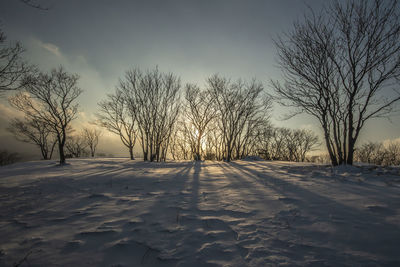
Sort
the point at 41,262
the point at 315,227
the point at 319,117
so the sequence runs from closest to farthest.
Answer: the point at 41,262, the point at 315,227, the point at 319,117

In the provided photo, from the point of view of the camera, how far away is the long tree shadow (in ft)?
6.34

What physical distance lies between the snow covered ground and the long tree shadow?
0.04ft

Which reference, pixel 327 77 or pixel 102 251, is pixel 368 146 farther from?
pixel 102 251

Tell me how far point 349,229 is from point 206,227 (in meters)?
1.98

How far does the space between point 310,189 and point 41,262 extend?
5107 mm

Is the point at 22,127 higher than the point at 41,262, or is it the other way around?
the point at 22,127

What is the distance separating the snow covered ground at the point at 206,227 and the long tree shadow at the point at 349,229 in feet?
0.04

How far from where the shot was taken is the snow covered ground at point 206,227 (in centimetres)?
188

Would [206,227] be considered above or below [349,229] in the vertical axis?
below

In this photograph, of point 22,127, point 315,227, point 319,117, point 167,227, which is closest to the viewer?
point 315,227

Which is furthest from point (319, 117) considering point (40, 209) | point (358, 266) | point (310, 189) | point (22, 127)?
point (22, 127)

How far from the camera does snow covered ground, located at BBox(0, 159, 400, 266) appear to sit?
1877mm

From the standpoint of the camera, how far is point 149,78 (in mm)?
18875

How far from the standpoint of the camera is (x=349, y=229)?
7.63 feet
